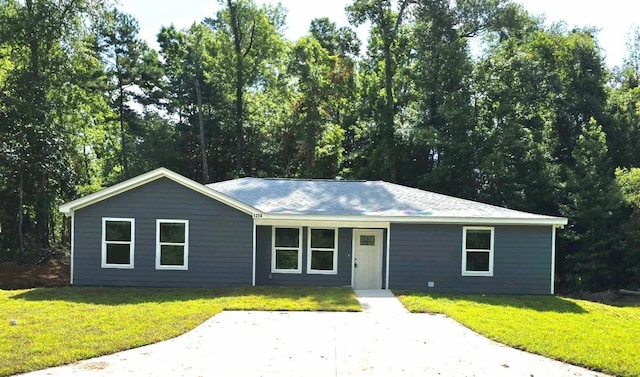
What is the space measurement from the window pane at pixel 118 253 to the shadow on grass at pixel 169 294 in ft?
2.57

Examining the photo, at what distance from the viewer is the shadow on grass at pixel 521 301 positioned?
13.1 m

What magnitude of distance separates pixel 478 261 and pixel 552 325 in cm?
519

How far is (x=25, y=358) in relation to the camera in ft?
23.6

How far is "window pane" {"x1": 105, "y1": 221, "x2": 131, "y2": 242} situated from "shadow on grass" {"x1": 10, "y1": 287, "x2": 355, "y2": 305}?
1.36 metres

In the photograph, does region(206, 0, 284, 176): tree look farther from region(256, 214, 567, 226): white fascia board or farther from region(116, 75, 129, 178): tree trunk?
region(256, 214, 567, 226): white fascia board

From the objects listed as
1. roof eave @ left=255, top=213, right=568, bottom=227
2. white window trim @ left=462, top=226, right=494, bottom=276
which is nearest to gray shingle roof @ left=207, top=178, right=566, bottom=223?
roof eave @ left=255, top=213, right=568, bottom=227

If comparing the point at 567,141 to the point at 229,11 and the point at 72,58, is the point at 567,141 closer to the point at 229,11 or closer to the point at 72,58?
the point at 229,11

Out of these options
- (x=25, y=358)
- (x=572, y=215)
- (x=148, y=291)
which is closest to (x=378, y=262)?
(x=148, y=291)

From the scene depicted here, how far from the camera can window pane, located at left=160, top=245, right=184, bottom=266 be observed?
15.1m

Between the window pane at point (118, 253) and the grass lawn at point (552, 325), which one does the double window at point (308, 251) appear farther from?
the window pane at point (118, 253)

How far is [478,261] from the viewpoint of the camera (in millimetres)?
15516

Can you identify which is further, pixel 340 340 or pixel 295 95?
pixel 295 95

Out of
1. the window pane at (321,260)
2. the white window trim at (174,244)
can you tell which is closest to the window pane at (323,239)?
the window pane at (321,260)

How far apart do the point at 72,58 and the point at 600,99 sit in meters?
26.7
